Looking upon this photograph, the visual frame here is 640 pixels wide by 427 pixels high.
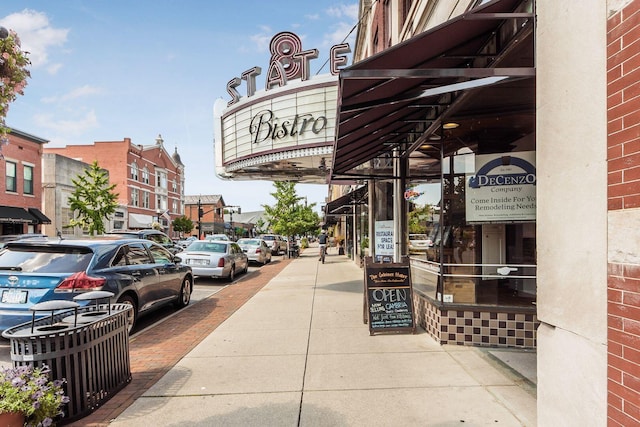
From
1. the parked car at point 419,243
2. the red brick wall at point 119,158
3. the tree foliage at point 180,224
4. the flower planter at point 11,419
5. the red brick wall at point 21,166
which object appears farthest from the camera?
the tree foliage at point 180,224

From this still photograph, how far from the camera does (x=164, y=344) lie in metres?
6.09

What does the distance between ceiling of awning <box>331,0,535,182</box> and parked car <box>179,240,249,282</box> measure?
21.9ft

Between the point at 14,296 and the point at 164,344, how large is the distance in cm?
200

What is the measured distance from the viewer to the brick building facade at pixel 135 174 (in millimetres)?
44344

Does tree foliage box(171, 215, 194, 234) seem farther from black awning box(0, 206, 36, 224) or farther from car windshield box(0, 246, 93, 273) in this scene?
car windshield box(0, 246, 93, 273)

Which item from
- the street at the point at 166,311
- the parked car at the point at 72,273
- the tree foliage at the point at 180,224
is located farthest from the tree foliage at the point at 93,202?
the tree foliage at the point at 180,224

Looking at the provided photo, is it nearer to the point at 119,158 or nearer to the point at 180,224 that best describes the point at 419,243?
the point at 119,158

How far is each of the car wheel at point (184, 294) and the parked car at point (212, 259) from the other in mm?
3200

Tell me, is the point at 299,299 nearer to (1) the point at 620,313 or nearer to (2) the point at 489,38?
(2) the point at 489,38

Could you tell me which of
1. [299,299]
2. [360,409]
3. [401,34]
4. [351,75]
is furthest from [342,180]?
[360,409]

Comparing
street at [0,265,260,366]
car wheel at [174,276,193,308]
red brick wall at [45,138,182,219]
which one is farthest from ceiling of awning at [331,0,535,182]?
red brick wall at [45,138,182,219]

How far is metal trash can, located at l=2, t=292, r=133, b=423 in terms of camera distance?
3510 millimetres

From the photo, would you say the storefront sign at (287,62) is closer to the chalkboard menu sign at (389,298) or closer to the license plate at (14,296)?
the chalkboard menu sign at (389,298)

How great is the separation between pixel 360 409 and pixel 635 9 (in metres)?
3.56
